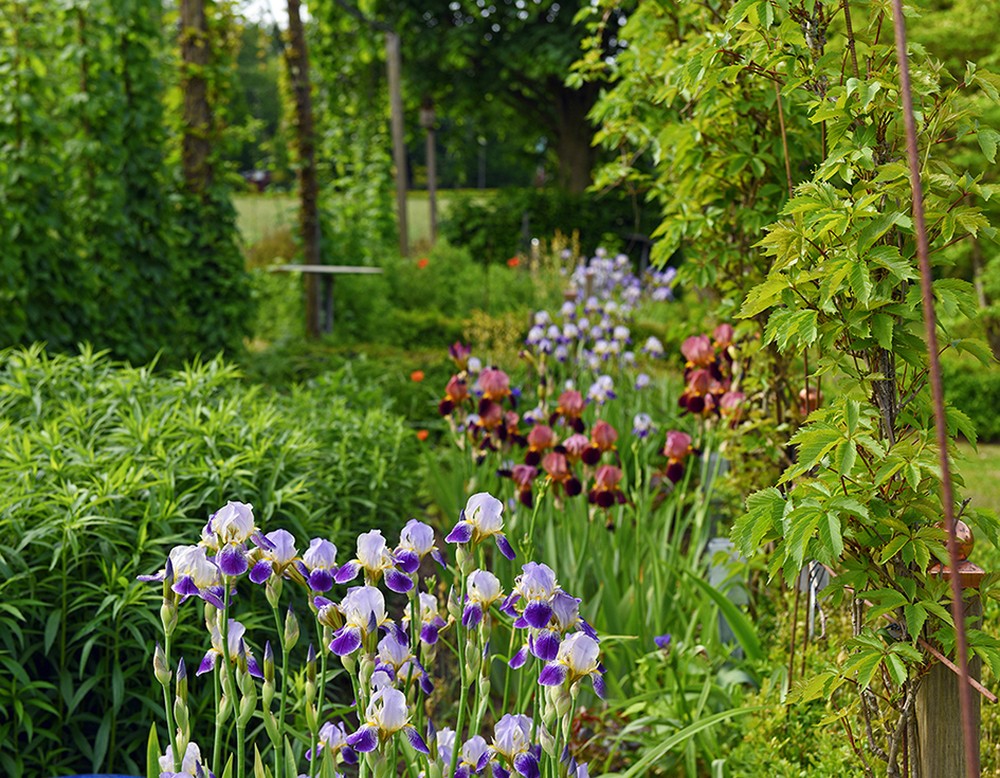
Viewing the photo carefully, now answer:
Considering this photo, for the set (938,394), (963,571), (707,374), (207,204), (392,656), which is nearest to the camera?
(938,394)

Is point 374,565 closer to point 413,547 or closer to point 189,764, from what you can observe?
point 413,547

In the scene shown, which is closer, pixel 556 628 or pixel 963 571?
pixel 556 628

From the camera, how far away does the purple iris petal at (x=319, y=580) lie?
1380 mm

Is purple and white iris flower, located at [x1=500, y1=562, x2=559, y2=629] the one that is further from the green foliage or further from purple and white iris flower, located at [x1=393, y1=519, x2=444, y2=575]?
the green foliage

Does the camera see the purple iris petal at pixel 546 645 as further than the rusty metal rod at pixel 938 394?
Yes

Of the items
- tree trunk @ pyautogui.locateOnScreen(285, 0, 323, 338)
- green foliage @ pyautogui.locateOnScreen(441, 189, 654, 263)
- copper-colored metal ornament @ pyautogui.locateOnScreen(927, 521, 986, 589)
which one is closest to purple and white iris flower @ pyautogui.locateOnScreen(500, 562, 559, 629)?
copper-colored metal ornament @ pyautogui.locateOnScreen(927, 521, 986, 589)

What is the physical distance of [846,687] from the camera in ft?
7.72

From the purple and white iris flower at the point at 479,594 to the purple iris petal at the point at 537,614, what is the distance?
84 millimetres

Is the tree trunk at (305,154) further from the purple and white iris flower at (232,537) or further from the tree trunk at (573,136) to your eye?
the tree trunk at (573,136)

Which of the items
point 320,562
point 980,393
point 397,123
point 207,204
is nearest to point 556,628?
point 320,562

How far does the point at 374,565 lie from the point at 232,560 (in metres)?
0.21

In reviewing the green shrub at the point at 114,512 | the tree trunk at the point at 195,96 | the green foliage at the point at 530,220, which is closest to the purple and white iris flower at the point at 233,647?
the green shrub at the point at 114,512

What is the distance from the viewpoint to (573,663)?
1294 mm

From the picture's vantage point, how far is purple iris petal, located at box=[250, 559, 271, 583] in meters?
1.39
